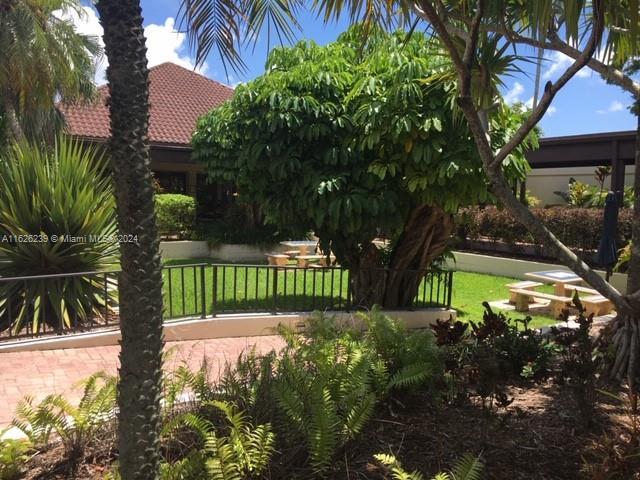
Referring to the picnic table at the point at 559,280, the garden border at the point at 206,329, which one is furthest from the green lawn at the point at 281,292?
the picnic table at the point at 559,280

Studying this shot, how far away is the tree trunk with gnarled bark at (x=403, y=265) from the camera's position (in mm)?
8680

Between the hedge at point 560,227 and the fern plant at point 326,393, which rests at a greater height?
the hedge at point 560,227

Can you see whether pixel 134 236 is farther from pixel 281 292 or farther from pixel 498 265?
pixel 498 265

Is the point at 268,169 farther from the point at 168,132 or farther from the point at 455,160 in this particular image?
the point at 168,132

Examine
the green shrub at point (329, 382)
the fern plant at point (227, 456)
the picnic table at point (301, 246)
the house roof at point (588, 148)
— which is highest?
the house roof at point (588, 148)

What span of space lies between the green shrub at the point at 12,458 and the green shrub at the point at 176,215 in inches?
519

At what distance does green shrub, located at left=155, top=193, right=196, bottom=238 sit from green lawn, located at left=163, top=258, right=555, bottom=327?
62.9 inches

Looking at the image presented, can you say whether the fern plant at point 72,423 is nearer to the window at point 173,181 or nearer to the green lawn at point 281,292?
the green lawn at point 281,292

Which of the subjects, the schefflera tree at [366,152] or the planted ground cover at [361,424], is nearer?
the planted ground cover at [361,424]

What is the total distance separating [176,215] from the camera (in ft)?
53.6

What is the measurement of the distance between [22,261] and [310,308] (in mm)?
4322

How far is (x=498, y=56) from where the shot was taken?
454 cm

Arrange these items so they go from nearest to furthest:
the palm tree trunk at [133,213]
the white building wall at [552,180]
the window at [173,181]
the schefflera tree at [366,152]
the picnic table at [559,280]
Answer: the palm tree trunk at [133,213] → the schefflera tree at [366,152] → the picnic table at [559,280] → the window at [173,181] → the white building wall at [552,180]

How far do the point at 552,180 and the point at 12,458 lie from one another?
27.4 metres
